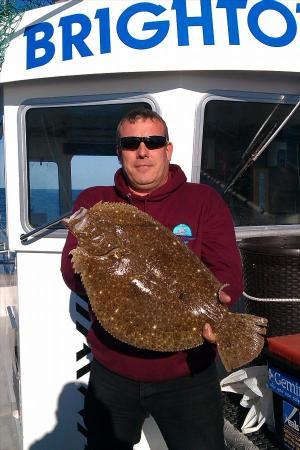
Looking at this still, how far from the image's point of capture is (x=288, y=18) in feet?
10.9

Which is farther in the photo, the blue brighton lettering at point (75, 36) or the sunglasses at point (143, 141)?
the blue brighton lettering at point (75, 36)

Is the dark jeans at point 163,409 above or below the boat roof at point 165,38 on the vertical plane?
below

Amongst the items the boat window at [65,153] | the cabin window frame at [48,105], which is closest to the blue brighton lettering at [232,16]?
the cabin window frame at [48,105]

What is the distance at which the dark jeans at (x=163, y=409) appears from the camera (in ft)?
7.93

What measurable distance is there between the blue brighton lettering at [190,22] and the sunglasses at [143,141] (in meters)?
1.07

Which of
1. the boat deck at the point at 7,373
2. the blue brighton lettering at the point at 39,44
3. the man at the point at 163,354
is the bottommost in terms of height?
the boat deck at the point at 7,373

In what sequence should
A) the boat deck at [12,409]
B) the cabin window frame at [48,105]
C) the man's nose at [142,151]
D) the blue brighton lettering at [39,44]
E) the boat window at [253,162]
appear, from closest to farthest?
the man's nose at [142,151], the boat deck at [12,409], the blue brighton lettering at [39,44], the cabin window frame at [48,105], the boat window at [253,162]

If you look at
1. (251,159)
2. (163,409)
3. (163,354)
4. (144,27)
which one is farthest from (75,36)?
(163,409)

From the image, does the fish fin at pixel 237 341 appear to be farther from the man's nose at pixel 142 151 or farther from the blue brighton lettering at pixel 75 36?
the blue brighton lettering at pixel 75 36

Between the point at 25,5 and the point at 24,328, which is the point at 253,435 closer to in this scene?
the point at 24,328

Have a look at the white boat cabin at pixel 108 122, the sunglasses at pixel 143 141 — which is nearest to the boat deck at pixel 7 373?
the white boat cabin at pixel 108 122

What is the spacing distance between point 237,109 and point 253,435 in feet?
6.93

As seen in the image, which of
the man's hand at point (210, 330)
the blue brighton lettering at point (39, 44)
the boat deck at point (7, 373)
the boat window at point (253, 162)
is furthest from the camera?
the boat deck at point (7, 373)

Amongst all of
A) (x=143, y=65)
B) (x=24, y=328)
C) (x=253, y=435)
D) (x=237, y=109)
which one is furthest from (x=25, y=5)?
(x=253, y=435)
